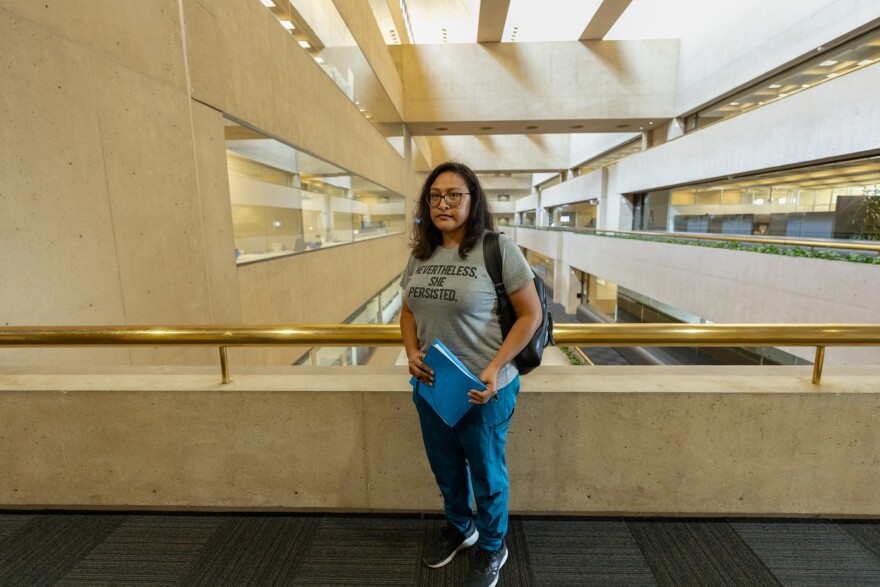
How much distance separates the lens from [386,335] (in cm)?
233

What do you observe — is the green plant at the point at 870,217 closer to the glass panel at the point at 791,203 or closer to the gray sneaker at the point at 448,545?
the glass panel at the point at 791,203

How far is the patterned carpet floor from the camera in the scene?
2117 mm

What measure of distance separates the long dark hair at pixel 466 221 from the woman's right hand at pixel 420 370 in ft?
1.53

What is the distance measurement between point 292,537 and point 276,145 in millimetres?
5746

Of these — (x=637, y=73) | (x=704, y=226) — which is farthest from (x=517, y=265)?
(x=637, y=73)

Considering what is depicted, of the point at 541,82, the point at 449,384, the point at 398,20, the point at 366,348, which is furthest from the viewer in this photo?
the point at 541,82

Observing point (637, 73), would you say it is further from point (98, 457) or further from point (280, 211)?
point (98, 457)

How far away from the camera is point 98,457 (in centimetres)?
247

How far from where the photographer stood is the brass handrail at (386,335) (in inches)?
88.2

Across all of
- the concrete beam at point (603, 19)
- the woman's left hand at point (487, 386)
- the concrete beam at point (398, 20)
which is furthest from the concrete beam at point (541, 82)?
the woman's left hand at point (487, 386)

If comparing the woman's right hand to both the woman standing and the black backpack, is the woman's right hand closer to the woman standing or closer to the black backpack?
the woman standing

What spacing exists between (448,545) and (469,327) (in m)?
1.27

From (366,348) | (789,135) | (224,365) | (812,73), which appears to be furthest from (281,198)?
(812,73)

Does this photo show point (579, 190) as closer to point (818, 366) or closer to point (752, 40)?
point (752, 40)
